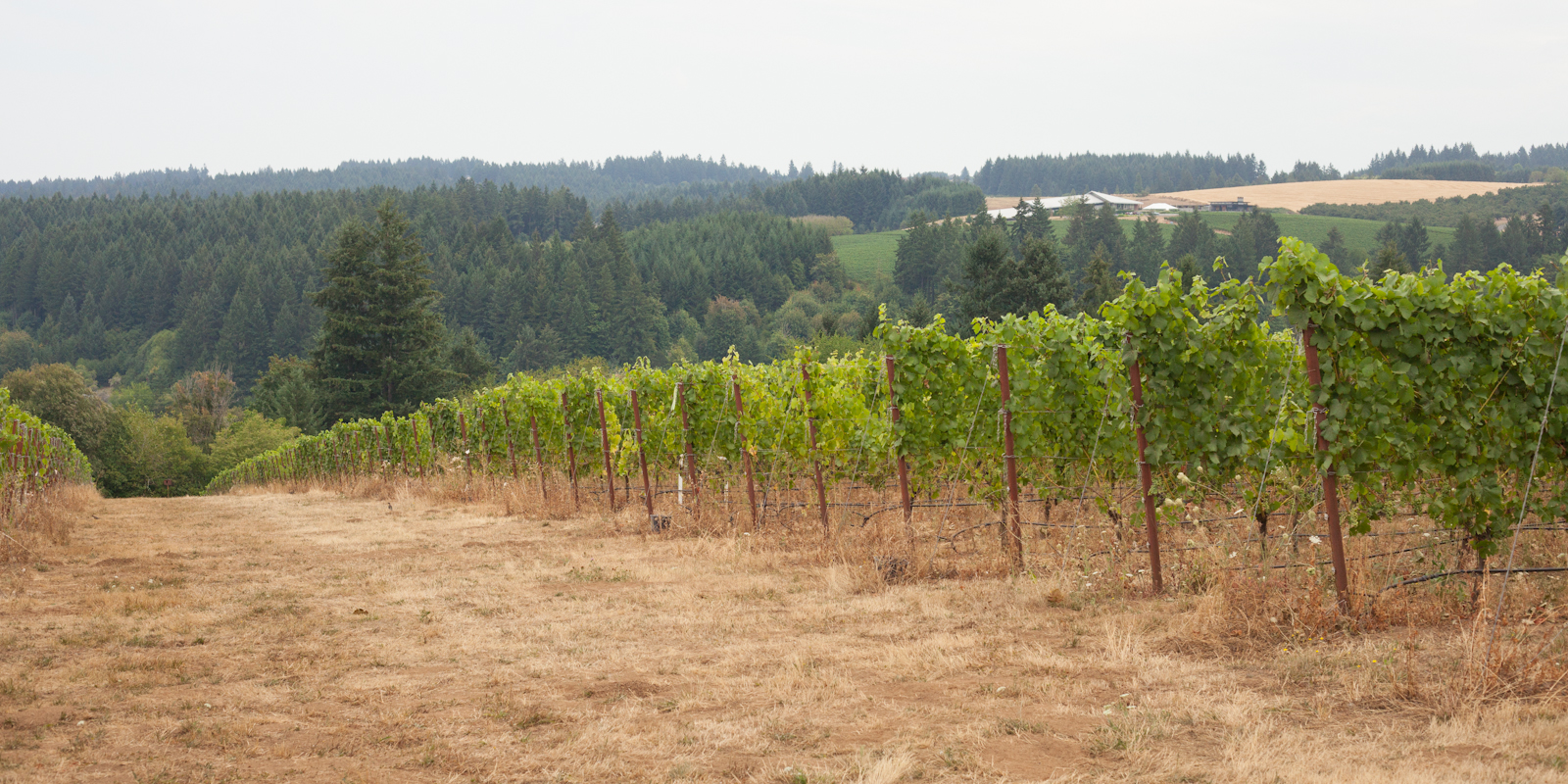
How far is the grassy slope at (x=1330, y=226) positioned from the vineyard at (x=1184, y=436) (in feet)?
240

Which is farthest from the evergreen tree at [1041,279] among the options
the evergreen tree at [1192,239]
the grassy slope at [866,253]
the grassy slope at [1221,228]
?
the grassy slope at [866,253]

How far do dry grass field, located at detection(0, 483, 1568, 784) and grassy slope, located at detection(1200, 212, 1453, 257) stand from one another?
253 feet

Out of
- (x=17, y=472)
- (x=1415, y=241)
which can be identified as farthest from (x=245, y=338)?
(x=1415, y=241)

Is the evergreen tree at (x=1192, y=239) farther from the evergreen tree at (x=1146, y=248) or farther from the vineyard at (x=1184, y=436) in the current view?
the vineyard at (x=1184, y=436)

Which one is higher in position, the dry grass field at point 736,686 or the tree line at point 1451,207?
the tree line at point 1451,207

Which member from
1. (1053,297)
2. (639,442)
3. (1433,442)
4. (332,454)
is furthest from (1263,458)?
(1053,297)

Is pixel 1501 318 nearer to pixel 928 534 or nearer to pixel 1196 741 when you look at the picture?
pixel 1196 741

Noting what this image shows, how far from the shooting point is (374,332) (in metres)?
48.5

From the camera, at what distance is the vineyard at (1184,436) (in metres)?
5.59

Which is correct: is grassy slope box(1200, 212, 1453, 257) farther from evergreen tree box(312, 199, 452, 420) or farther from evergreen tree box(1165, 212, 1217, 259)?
evergreen tree box(312, 199, 452, 420)

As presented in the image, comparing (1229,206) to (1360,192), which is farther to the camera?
(1229,206)

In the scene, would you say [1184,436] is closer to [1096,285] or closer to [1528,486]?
[1528,486]

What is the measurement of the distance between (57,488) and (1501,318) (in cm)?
2337

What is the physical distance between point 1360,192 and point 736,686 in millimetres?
114473
